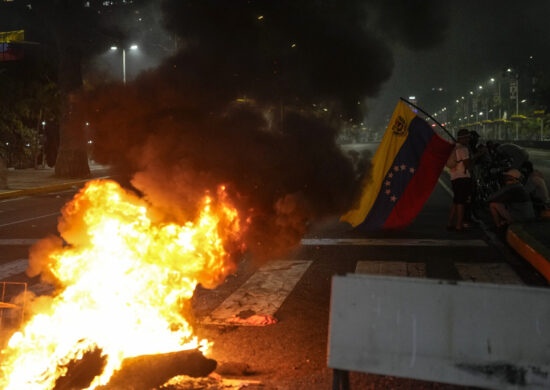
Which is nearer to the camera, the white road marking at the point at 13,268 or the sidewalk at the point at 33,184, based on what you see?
the white road marking at the point at 13,268

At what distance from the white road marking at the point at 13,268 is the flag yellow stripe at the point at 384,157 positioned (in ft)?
17.0

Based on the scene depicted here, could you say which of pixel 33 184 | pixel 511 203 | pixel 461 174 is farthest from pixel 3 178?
pixel 511 203

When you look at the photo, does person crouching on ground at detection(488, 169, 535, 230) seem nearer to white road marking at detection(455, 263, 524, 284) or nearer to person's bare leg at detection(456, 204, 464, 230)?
person's bare leg at detection(456, 204, 464, 230)

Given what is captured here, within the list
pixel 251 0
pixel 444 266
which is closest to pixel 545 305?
pixel 251 0

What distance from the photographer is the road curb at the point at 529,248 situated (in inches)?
281

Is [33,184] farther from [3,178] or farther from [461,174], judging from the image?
[461,174]

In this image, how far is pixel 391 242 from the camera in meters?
9.44

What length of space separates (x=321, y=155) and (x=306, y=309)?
5.49 ft

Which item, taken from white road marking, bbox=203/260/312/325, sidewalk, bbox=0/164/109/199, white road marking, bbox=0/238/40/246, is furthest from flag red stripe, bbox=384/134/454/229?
sidewalk, bbox=0/164/109/199

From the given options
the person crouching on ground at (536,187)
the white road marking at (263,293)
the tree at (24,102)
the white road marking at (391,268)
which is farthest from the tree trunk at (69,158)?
the white road marking at (391,268)

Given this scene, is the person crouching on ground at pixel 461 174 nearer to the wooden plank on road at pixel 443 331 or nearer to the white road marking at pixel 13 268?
the white road marking at pixel 13 268

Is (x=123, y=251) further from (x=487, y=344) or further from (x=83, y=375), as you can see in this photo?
(x=487, y=344)

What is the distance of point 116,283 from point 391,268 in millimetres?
4119

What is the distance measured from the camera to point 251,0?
5.97m
